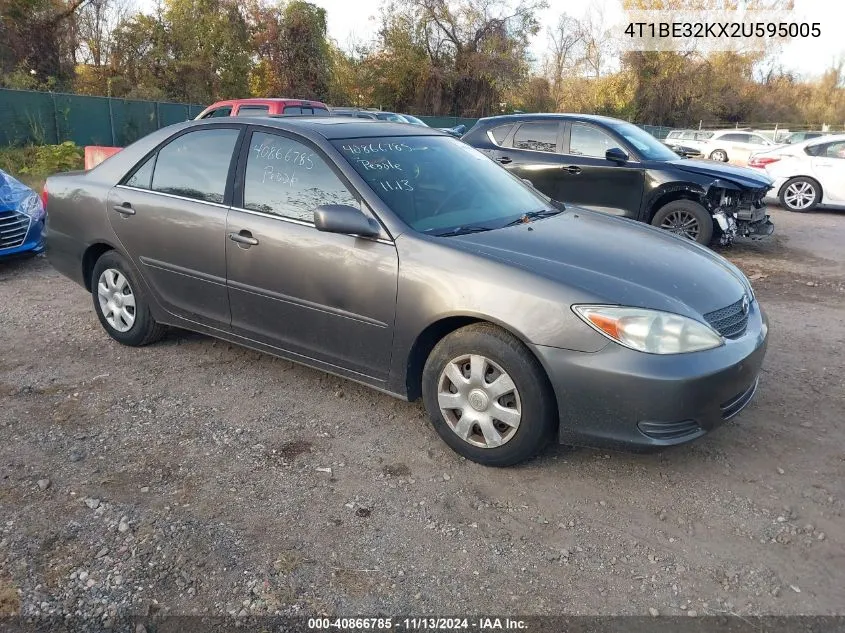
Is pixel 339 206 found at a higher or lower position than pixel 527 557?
higher

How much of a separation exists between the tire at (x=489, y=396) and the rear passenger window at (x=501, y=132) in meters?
6.27

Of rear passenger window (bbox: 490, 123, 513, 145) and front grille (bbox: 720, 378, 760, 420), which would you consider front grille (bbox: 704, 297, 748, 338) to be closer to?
front grille (bbox: 720, 378, 760, 420)

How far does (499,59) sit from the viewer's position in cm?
3384

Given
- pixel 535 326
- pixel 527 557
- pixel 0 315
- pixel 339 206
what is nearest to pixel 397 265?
pixel 339 206

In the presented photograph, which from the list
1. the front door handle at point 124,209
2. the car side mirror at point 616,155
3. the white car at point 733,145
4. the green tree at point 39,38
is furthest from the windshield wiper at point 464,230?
the green tree at point 39,38

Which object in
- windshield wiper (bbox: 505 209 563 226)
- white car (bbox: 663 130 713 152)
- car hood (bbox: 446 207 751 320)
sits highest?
white car (bbox: 663 130 713 152)

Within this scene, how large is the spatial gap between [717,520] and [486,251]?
159 centimetres

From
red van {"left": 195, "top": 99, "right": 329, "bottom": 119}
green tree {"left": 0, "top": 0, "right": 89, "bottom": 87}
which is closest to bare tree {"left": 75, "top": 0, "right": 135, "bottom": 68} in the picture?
green tree {"left": 0, "top": 0, "right": 89, "bottom": 87}

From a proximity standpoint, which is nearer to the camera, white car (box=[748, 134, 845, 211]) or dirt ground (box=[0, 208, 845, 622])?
dirt ground (box=[0, 208, 845, 622])

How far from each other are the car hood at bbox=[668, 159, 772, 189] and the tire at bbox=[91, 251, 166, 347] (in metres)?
6.32

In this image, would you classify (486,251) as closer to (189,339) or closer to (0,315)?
(189,339)

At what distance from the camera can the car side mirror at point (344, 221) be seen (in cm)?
332

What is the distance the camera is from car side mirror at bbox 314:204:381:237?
3.32 metres

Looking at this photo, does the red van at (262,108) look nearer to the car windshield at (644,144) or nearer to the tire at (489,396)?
the car windshield at (644,144)
